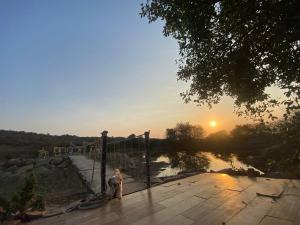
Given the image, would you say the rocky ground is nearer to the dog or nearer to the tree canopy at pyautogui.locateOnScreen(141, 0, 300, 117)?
the dog

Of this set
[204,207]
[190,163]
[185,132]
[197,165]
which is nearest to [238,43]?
[204,207]

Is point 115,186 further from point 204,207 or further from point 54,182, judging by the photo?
point 54,182

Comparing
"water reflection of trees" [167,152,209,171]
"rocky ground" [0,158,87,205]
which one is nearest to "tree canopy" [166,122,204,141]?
"water reflection of trees" [167,152,209,171]

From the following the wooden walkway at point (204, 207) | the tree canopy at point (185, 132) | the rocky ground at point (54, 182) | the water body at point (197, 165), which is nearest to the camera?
the wooden walkway at point (204, 207)

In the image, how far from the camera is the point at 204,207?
6715 mm

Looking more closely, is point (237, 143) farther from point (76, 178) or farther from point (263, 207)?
point (263, 207)

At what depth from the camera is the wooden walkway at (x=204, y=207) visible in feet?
18.9

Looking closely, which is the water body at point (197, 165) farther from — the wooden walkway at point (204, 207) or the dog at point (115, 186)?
the dog at point (115, 186)

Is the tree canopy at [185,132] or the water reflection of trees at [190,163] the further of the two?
the tree canopy at [185,132]

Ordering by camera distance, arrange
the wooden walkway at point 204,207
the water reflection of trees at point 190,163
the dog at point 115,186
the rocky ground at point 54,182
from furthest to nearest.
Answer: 1. the water reflection of trees at point 190,163
2. the rocky ground at point 54,182
3. the dog at point 115,186
4. the wooden walkway at point 204,207

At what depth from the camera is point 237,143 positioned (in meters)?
68.1

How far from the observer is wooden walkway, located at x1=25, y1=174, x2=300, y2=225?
5.75 m

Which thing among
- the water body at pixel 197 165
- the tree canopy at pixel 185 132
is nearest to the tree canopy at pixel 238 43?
the water body at pixel 197 165

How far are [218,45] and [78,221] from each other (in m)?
7.29
